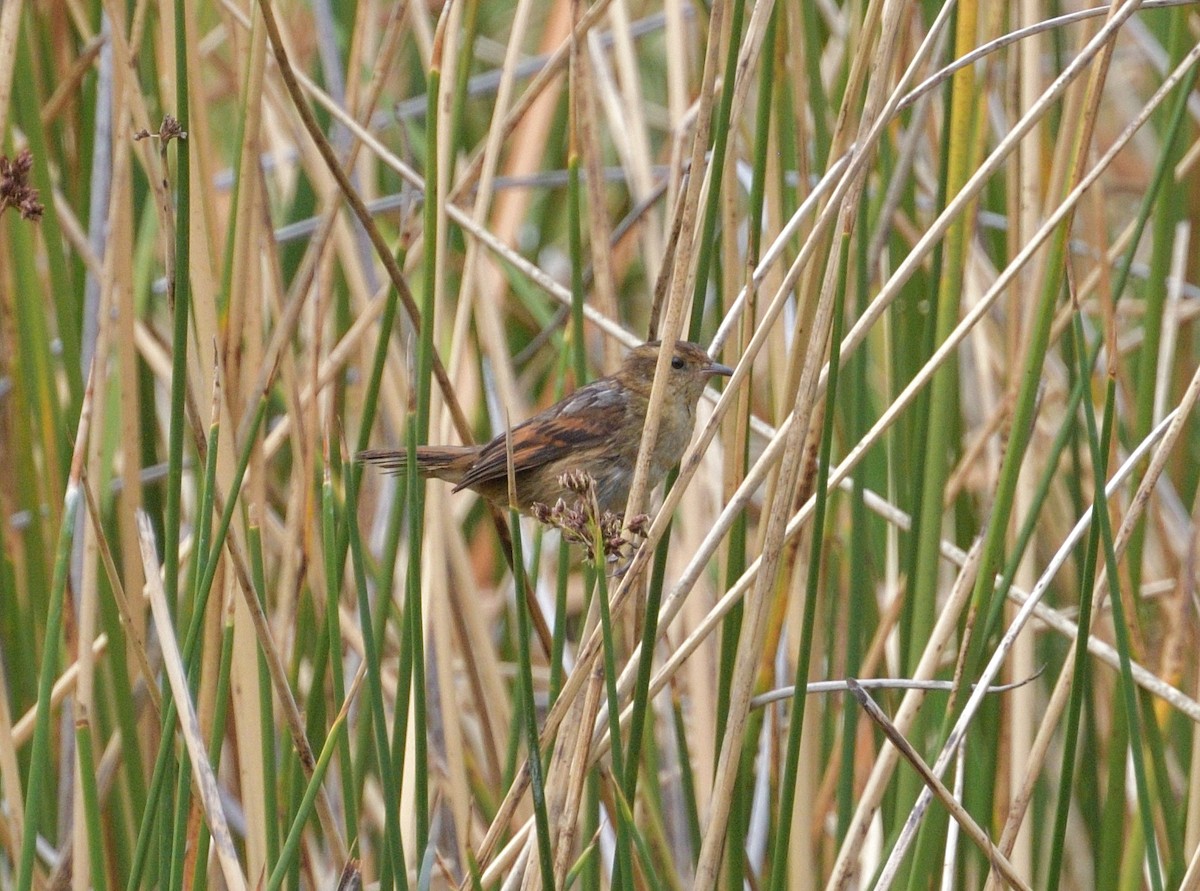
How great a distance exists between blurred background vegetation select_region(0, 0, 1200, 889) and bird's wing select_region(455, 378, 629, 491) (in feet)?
0.44

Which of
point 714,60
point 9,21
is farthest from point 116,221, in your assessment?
point 714,60

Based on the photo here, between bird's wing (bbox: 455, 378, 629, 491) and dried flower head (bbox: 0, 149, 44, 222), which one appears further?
bird's wing (bbox: 455, 378, 629, 491)

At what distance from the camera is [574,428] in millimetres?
2922

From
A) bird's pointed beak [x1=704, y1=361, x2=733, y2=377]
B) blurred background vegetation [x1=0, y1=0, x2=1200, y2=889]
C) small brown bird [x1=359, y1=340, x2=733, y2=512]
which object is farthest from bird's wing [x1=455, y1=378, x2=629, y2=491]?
bird's pointed beak [x1=704, y1=361, x2=733, y2=377]

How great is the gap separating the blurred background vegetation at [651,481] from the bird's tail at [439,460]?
0.12m

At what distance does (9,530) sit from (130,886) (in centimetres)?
139

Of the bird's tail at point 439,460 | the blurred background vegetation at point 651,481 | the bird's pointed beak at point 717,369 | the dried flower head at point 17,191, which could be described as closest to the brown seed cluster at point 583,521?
the blurred background vegetation at point 651,481

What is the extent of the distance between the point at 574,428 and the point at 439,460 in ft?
1.26

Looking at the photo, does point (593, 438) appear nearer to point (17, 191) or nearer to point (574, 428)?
point (574, 428)

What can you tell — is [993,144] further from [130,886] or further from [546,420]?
[130,886]

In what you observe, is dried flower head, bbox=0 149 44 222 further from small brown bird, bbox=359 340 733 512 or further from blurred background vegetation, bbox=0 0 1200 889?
small brown bird, bbox=359 340 733 512

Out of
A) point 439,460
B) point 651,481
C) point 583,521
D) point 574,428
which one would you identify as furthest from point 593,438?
point 583,521

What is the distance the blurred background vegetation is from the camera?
163cm

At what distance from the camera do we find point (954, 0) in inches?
69.2
